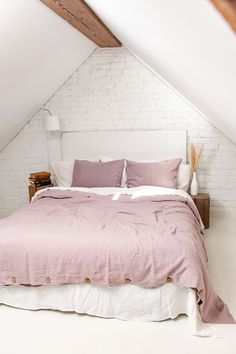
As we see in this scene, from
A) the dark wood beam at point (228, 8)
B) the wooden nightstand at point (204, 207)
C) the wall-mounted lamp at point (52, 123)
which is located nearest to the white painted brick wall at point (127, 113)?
the wall-mounted lamp at point (52, 123)

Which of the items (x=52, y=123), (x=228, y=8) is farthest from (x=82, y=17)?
(x=228, y=8)

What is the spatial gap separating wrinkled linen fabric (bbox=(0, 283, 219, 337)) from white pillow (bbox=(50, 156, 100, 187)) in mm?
1941

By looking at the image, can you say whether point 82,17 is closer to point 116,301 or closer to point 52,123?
point 52,123

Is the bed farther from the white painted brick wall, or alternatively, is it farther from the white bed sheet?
the white painted brick wall

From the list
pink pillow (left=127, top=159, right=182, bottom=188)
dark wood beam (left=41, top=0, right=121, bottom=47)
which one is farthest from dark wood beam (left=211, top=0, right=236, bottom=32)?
pink pillow (left=127, top=159, right=182, bottom=188)

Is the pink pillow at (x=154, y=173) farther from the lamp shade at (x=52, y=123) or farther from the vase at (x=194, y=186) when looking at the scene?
the lamp shade at (x=52, y=123)

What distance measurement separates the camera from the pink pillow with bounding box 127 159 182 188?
382 cm

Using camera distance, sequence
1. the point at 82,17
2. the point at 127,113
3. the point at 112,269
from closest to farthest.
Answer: the point at 112,269 < the point at 82,17 < the point at 127,113

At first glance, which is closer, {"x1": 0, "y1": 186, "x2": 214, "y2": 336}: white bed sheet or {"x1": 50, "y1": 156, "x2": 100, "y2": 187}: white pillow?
{"x1": 0, "y1": 186, "x2": 214, "y2": 336}: white bed sheet

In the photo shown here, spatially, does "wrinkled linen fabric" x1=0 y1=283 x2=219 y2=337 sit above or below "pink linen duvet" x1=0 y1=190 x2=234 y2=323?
below

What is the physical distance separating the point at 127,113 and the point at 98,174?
3.23 ft

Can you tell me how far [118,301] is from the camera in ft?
7.41

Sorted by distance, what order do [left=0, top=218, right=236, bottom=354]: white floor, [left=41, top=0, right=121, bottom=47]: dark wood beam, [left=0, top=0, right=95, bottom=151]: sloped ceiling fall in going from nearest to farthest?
[left=0, top=218, right=236, bottom=354]: white floor → [left=41, top=0, right=121, bottom=47]: dark wood beam → [left=0, top=0, right=95, bottom=151]: sloped ceiling

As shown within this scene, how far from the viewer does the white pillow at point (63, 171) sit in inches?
166
